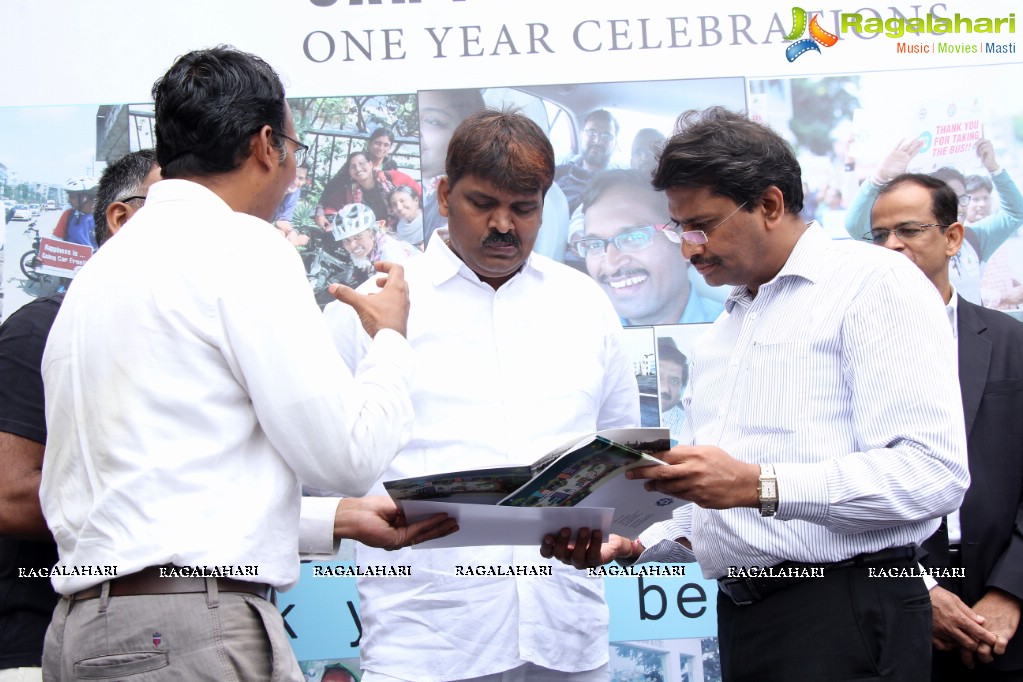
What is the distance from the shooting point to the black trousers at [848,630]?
2.09m

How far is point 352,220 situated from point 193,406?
2008mm

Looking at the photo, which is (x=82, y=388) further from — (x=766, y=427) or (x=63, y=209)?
(x=63, y=209)

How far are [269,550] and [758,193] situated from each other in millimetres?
1429

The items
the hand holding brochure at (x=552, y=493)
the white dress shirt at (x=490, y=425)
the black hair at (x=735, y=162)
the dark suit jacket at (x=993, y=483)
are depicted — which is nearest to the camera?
the hand holding brochure at (x=552, y=493)

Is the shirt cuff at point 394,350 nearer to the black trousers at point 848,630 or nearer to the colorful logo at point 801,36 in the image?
the black trousers at point 848,630

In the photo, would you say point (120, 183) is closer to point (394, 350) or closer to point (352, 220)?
point (352, 220)

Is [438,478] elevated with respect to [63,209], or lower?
lower

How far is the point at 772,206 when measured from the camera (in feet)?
7.93

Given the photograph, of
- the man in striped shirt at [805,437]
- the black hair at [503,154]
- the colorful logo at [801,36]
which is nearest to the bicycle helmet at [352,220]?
the black hair at [503,154]

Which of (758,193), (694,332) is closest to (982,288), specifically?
(694,332)

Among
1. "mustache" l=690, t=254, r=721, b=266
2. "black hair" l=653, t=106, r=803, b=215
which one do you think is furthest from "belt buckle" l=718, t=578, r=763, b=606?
"black hair" l=653, t=106, r=803, b=215

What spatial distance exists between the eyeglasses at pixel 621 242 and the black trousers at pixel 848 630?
172 cm

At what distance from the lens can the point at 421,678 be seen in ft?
8.55

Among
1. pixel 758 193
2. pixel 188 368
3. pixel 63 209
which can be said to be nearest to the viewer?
pixel 188 368
